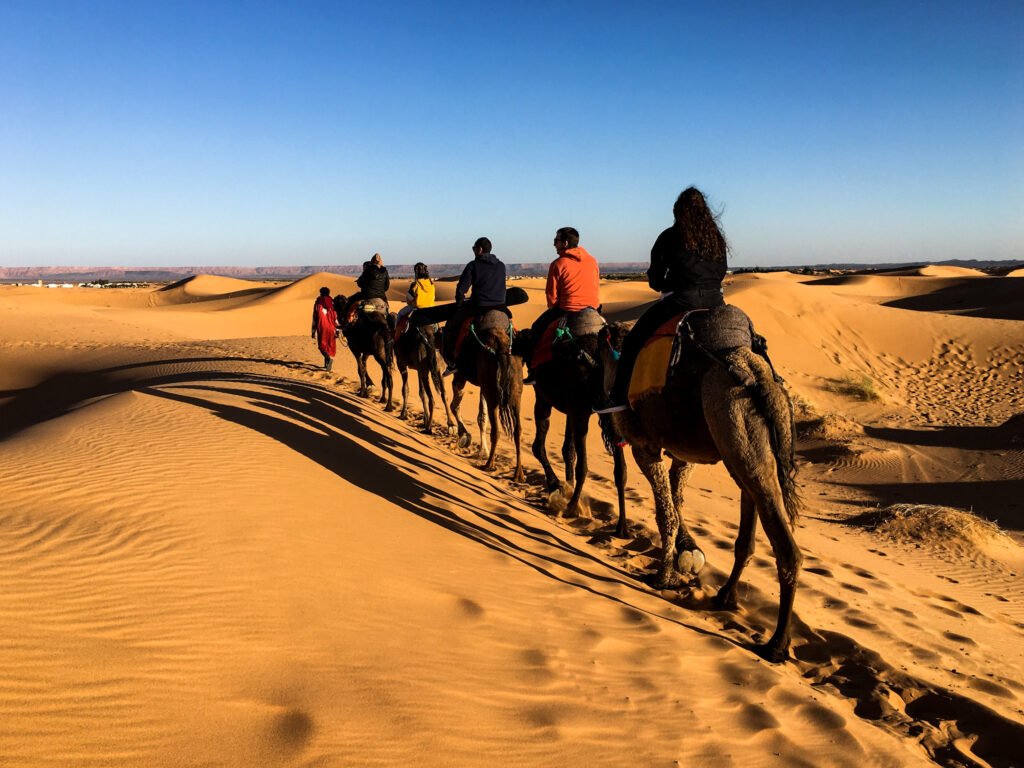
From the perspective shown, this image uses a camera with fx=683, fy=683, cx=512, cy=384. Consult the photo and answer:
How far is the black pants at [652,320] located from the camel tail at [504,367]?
120 inches

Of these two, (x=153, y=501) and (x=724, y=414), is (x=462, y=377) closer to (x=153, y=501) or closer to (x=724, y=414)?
(x=153, y=501)

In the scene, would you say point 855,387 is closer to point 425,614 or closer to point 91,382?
point 425,614

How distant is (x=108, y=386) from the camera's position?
1714 cm

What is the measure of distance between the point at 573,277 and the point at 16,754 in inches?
264

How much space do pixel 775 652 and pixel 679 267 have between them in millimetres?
2979

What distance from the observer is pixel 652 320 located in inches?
230

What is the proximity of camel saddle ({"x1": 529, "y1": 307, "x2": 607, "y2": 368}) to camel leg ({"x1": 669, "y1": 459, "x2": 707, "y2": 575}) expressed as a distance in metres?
1.92

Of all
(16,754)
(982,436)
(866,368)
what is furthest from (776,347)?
(16,754)

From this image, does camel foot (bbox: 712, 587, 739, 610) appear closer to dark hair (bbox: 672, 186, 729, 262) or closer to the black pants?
the black pants

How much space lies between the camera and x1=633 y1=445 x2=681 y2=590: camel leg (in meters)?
6.23

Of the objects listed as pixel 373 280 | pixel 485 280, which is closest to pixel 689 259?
pixel 485 280

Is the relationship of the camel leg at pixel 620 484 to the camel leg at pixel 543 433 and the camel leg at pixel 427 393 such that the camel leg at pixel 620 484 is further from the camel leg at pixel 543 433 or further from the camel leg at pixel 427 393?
the camel leg at pixel 427 393

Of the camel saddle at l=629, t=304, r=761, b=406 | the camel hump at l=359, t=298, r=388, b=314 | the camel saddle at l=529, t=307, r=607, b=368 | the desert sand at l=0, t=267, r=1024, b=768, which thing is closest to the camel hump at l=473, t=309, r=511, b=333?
the camel saddle at l=529, t=307, r=607, b=368

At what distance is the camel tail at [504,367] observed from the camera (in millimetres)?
9414
